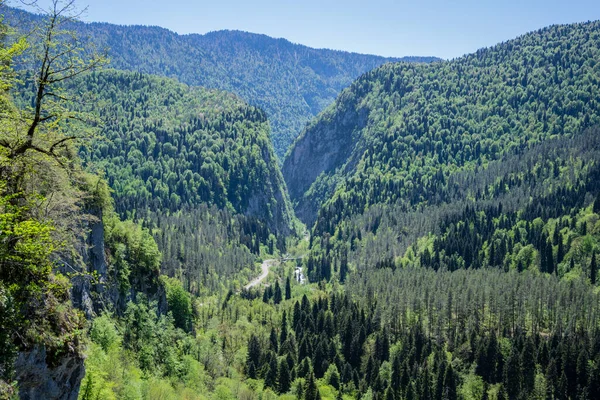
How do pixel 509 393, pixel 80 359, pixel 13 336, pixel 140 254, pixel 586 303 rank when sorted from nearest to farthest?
pixel 13 336, pixel 80 359, pixel 140 254, pixel 509 393, pixel 586 303

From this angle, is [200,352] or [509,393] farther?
[509,393]

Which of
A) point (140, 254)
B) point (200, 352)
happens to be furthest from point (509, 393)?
point (140, 254)

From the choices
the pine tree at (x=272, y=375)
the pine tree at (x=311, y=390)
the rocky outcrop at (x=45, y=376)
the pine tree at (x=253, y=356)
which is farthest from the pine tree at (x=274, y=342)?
the rocky outcrop at (x=45, y=376)

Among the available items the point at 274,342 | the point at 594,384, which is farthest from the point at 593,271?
the point at 274,342

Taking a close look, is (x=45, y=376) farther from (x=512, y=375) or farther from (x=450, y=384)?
(x=512, y=375)

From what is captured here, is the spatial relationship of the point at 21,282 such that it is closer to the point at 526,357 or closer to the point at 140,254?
the point at 140,254

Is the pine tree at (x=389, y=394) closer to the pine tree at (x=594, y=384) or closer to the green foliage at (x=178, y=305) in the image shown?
the pine tree at (x=594, y=384)

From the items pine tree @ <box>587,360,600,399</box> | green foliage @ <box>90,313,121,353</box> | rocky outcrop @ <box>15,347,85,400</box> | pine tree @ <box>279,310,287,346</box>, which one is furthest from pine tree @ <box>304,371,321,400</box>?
rocky outcrop @ <box>15,347,85,400</box>

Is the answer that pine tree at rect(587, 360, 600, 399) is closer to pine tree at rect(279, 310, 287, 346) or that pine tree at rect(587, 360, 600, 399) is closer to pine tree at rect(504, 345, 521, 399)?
pine tree at rect(504, 345, 521, 399)
